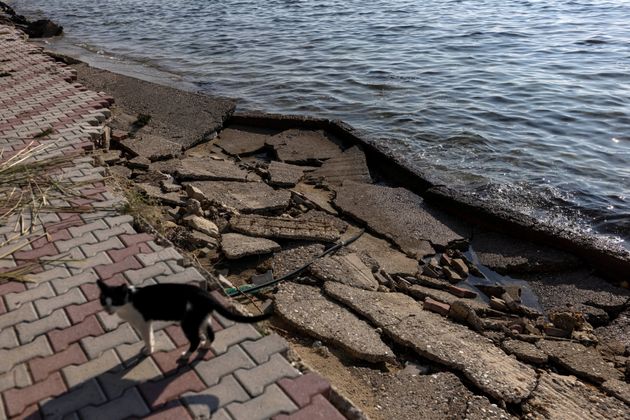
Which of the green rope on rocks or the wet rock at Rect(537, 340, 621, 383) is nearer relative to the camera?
the wet rock at Rect(537, 340, 621, 383)

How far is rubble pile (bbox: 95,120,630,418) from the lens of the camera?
175 inches

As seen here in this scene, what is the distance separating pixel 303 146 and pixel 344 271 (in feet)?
14.2

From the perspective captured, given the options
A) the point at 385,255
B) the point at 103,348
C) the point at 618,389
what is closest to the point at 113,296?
the point at 103,348

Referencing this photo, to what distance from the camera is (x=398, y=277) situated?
5.98m

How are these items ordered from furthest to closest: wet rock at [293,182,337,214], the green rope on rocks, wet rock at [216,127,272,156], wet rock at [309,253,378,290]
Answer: wet rock at [216,127,272,156]
wet rock at [293,182,337,214]
wet rock at [309,253,378,290]
the green rope on rocks

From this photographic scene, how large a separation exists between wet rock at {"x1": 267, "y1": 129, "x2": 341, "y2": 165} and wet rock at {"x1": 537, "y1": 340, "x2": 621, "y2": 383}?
491 cm

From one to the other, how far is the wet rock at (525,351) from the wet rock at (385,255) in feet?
4.69

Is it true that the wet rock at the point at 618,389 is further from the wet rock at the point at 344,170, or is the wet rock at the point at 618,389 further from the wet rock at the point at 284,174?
the wet rock at the point at 284,174

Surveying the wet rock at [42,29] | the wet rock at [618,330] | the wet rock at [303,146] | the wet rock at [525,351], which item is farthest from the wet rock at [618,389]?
the wet rock at [42,29]

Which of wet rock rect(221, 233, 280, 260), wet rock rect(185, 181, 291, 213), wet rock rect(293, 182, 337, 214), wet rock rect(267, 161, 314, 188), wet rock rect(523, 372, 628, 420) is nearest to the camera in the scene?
wet rock rect(523, 372, 628, 420)

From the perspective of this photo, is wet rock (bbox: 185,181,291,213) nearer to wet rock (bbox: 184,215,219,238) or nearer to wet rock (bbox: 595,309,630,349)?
wet rock (bbox: 184,215,219,238)

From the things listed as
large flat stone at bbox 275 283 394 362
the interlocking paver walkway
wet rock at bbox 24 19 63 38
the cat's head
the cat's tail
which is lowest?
wet rock at bbox 24 19 63 38

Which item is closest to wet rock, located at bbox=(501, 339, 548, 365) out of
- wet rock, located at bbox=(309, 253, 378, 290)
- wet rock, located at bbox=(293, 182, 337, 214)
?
wet rock, located at bbox=(309, 253, 378, 290)

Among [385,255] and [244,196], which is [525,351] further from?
[244,196]
